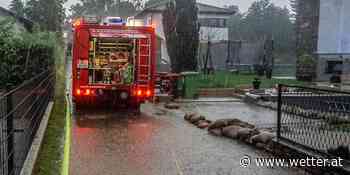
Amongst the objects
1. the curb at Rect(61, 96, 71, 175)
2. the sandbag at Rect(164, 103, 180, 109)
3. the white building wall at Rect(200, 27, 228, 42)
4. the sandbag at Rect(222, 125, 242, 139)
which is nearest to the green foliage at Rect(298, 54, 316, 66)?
the sandbag at Rect(164, 103, 180, 109)

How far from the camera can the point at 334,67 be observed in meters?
23.9

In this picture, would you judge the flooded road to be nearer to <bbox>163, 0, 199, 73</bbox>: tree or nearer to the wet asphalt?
the wet asphalt

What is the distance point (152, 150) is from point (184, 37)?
605 inches

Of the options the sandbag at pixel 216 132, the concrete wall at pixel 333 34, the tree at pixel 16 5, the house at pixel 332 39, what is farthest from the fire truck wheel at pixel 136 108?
the tree at pixel 16 5

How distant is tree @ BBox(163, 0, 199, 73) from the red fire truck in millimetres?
9291

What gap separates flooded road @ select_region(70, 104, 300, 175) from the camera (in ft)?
24.0

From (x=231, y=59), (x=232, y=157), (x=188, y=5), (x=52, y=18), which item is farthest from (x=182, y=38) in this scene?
(x=52, y=18)

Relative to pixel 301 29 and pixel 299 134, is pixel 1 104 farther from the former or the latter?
pixel 301 29

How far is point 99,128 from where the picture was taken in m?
11.2

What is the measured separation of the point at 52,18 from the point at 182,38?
3356 centimetres

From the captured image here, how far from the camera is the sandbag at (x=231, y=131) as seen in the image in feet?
32.4

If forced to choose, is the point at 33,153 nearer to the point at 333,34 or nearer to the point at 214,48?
the point at 333,34

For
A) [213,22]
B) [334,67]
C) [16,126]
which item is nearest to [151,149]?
[16,126]

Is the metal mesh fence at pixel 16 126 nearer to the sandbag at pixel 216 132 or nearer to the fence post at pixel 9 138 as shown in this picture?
the fence post at pixel 9 138
